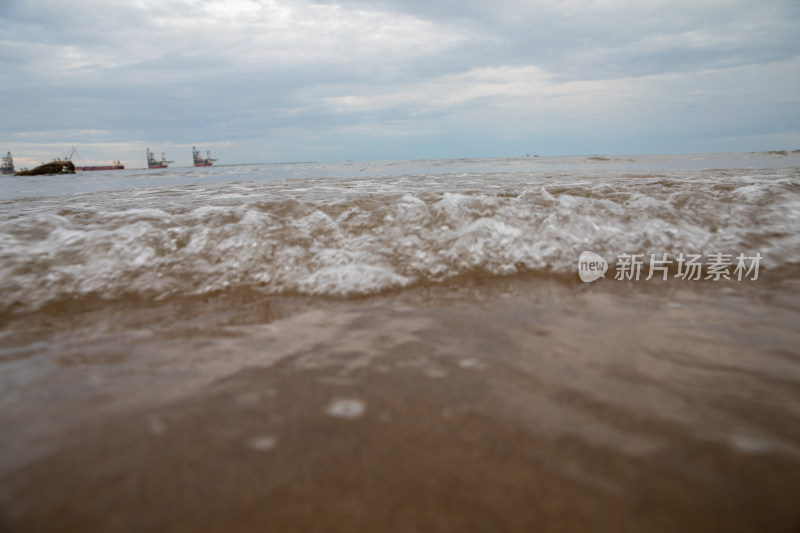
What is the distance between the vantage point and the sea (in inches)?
39.4

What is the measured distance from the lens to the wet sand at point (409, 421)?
38.6 inches

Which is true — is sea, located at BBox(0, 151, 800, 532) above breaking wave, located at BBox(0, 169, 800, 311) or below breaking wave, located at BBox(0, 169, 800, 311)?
below

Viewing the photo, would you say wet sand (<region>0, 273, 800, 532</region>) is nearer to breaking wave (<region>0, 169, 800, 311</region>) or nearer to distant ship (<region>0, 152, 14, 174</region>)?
breaking wave (<region>0, 169, 800, 311</region>)

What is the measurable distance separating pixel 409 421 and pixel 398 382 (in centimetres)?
24

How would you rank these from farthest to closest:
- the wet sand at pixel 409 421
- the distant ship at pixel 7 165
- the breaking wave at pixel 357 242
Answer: the distant ship at pixel 7 165 → the breaking wave at pixel 357 242 → the wet sand at pixel 409 421

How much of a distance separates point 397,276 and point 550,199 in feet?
8.83

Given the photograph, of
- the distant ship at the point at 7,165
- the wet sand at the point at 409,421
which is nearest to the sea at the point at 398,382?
the wet sand at the point at 409,421

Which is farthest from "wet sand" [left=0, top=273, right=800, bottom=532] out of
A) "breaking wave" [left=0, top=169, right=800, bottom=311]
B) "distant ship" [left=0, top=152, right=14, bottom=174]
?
"distant ship" [left=0, top=152, right=14, bottom=174]

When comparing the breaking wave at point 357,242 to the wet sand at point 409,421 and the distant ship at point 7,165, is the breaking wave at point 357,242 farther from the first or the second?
the distant ship at point 7,165

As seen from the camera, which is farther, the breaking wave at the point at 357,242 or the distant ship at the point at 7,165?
the distant ship at the point at 7,165

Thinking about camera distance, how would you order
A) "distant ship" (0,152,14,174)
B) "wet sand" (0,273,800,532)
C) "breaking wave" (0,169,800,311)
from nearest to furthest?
"wet sand" (0,273,800,532)
"breaking wave" (0,169,800,311)
"distant ship" (0,152,14,174)

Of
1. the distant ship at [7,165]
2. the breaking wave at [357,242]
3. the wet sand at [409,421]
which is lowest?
the wet sand at [409,421]

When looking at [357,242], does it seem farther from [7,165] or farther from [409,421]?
[7,165]

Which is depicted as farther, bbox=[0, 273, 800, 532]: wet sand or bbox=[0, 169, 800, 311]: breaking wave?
bbox=[0, 169, 800, 311]: breaking wave
